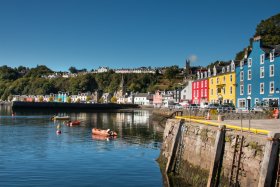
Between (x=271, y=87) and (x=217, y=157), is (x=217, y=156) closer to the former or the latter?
(x=217, y=157)

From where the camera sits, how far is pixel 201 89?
293 feet

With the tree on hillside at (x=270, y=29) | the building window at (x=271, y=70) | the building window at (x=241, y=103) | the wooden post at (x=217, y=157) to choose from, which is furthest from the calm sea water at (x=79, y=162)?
the tree on hillside at (x=270, y=29)

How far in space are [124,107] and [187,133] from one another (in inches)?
6231

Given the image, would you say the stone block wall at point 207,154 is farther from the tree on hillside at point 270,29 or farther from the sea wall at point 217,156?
the tree on hillside at point 270,29

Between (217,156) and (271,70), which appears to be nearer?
(217,156)

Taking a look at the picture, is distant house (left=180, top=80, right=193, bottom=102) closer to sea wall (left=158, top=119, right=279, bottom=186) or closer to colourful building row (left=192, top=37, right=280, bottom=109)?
colourful building row (left=192, top=37, right=280, bottom=109)

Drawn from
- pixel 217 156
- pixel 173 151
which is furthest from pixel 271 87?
pixel 217 156

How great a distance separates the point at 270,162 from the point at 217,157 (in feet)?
16.7

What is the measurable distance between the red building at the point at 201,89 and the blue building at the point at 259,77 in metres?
17.4

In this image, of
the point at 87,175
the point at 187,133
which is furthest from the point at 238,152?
the point at 87,175

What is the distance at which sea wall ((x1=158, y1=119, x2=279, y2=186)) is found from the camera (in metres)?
17.2

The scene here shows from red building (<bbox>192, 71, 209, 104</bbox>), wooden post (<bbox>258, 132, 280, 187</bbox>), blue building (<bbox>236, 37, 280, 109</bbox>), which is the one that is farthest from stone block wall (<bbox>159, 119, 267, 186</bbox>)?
red building (<bbox>192, 71, 209, 104</bbox>)

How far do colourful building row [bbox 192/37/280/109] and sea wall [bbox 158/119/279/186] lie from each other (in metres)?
31.0

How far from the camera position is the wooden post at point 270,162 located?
1543 cm
